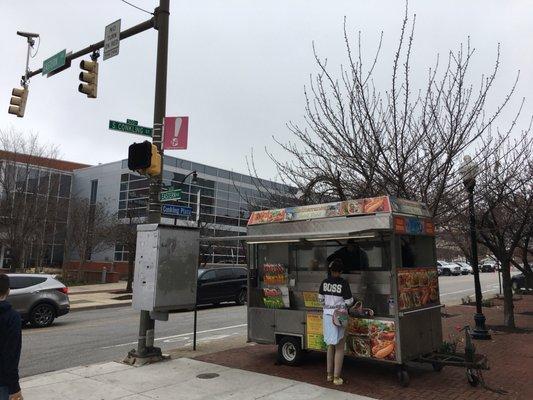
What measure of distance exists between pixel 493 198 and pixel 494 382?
5890mm

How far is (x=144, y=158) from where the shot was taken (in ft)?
27.4

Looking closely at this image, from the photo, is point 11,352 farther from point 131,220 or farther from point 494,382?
point 131,220

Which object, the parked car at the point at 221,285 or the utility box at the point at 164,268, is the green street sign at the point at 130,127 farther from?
the parked car at the point at 221,285

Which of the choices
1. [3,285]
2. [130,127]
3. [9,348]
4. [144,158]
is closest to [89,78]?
[130,127]

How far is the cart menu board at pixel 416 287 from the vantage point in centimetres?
721

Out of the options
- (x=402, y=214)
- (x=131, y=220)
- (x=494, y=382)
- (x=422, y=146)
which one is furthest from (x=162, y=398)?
(x=131, y=220)

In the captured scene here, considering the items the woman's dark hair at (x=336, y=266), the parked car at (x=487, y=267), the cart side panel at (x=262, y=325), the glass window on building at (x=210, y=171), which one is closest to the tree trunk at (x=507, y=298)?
the cart side panel at (x=262, y=325)

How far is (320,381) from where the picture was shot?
7.22 metres

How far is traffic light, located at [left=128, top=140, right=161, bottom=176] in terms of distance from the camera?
27.3ft

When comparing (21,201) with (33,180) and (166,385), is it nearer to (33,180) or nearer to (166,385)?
(33,180)

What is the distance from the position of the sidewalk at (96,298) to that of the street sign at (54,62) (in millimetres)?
11005

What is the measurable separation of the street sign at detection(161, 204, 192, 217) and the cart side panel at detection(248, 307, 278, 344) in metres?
2.35

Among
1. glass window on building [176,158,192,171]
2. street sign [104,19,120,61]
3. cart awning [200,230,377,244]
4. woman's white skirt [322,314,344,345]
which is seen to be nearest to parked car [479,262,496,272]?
glass window on building [176,158,192,171]

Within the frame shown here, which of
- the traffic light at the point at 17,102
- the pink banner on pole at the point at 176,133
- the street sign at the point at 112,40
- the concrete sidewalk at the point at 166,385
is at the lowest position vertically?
the concrete sidewalk at the point at 166,385
